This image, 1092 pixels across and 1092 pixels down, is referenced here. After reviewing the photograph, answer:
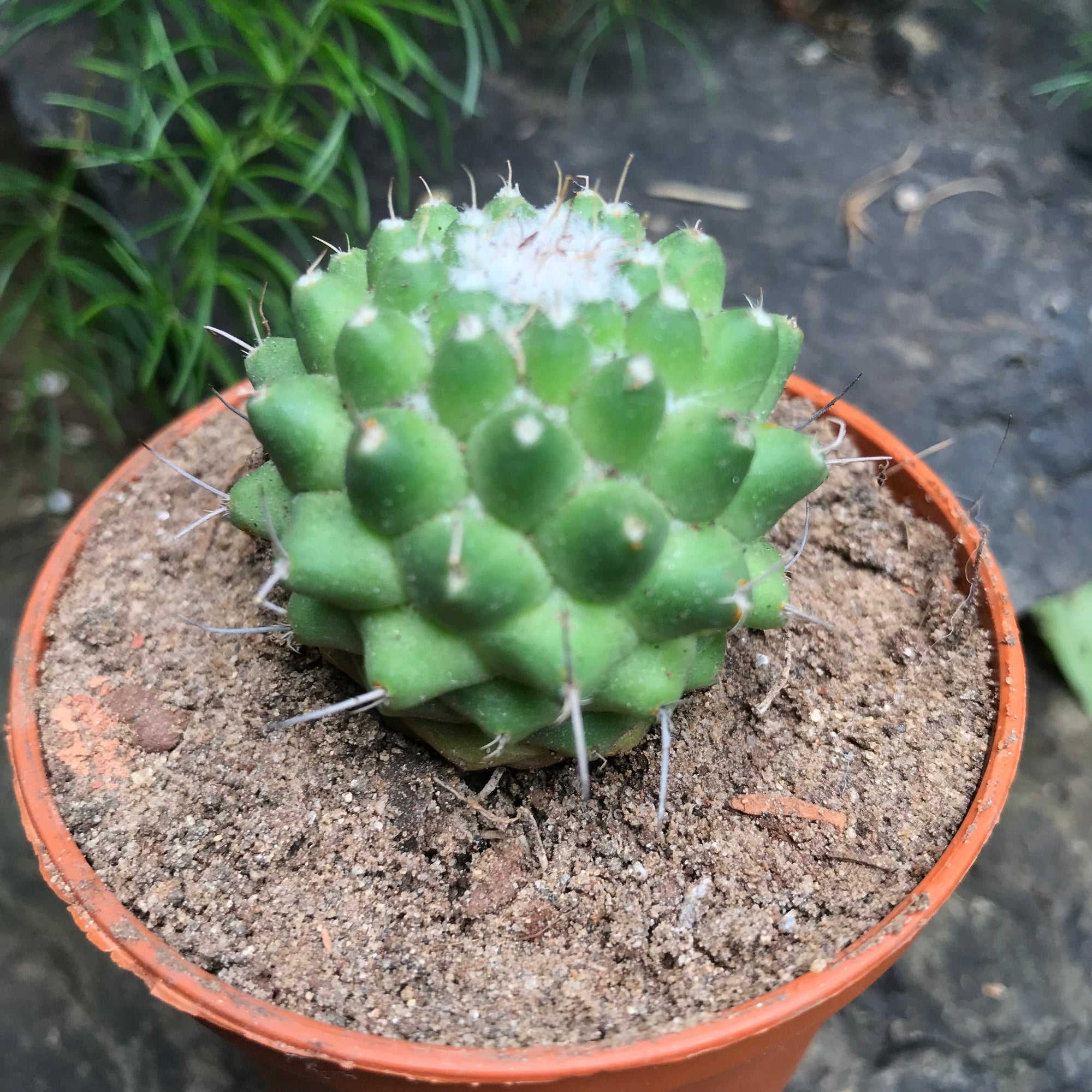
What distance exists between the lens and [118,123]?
2.45 meters

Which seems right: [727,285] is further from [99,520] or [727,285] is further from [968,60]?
[99,520]

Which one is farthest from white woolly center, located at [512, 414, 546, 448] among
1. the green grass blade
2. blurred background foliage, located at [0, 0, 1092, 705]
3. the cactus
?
the green grass blade

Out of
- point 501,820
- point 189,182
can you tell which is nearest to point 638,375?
point 501,820

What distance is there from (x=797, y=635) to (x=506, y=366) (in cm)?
77

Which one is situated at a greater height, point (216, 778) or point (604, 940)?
point (216, 778)

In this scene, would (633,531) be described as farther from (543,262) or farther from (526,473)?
(543,262)

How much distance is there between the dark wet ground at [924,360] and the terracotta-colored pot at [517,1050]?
85cm

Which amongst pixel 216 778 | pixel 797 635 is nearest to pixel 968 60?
pixel 797 635

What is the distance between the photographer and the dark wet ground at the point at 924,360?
1.96 m

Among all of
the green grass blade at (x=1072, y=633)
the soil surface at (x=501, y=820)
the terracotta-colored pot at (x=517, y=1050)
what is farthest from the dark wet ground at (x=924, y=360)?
the soil surface at (x=501, y=820)

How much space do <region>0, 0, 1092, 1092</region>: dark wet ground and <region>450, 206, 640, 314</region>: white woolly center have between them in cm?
163

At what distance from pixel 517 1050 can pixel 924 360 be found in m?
2.18

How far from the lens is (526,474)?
861 mm

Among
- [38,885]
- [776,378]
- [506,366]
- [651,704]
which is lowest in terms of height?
[38,885]
